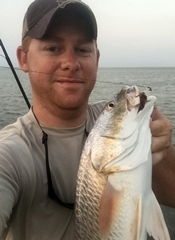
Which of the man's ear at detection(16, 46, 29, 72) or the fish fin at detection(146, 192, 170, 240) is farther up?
the man's ear at detection(16, 46, 29, 72)

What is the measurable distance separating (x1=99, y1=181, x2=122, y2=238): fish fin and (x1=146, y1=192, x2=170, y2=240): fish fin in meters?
0.27

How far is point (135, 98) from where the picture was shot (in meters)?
2.35

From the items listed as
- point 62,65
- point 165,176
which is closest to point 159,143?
point 165,176

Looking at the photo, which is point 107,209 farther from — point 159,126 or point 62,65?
point 62,65

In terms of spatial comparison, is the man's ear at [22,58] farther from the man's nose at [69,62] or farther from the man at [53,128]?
the man's nose at [69,62]

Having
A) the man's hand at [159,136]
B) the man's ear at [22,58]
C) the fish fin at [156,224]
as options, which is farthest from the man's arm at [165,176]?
the man's ear at [22,58]

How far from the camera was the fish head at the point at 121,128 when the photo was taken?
2.30 meters

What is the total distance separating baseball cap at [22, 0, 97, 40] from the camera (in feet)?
9.55

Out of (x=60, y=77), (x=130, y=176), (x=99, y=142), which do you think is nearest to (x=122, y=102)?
(x=99, y=142)

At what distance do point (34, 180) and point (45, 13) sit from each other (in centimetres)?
157

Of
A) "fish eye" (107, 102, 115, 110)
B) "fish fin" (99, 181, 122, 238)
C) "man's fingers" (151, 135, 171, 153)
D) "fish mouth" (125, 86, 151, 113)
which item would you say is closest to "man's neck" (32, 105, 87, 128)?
"fish eye" (107, 102, 115, 110)

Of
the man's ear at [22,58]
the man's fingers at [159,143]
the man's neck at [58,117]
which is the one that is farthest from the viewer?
the man's ear at [22,58]

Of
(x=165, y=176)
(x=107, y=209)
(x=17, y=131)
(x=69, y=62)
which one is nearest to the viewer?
(x=107, y=209)

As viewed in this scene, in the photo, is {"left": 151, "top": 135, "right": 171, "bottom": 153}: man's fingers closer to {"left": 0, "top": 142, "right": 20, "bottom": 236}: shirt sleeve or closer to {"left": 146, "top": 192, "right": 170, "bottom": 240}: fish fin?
{"left": 146, "top": 192, "right": 170, "bottom": 240}: fish fin
